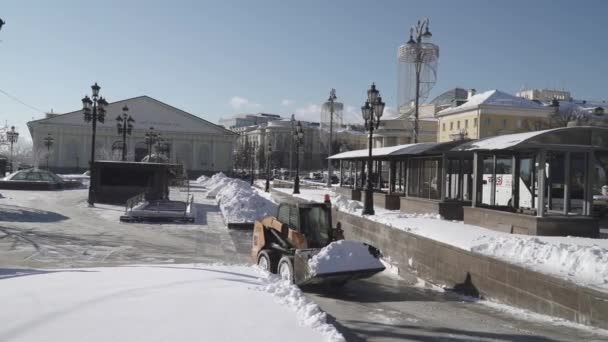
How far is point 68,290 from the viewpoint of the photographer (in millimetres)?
7477

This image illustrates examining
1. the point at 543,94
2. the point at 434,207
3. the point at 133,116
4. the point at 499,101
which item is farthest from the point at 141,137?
the point at 434,207

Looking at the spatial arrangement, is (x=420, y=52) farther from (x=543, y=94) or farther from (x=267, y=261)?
(x=543, y=94)

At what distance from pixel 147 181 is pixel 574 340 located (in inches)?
1097

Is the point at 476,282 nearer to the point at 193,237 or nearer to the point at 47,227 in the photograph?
the point at 193,237

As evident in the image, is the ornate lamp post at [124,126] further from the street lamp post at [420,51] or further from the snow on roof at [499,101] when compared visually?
the snow on roof at [499,101]

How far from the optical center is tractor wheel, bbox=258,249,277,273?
42.9ft

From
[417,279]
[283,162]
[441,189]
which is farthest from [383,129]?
[417,279]

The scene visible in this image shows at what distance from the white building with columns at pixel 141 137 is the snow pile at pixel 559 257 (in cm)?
9414

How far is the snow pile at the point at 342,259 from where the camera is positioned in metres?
11.4

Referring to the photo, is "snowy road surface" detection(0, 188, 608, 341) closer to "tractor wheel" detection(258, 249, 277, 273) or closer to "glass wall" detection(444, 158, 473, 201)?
"tractor wheel" detection(258, 249, 277, 273)

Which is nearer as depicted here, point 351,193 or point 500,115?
point 351,193

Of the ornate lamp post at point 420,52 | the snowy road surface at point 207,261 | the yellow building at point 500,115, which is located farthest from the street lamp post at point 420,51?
the yellow building at point 500,115

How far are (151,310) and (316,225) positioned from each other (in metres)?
6.93

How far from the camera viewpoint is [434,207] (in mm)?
21688
